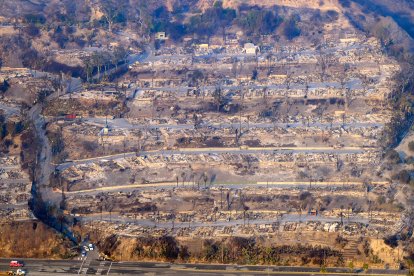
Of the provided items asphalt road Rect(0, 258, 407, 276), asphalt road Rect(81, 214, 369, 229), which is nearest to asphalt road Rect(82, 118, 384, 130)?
asphalt road Rect(81, 214, 369, 229)

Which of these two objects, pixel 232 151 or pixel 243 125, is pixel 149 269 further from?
pixel 243 125

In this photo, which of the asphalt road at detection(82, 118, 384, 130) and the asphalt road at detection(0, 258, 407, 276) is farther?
the asphalt road at detection(82, 118, 384, 130)

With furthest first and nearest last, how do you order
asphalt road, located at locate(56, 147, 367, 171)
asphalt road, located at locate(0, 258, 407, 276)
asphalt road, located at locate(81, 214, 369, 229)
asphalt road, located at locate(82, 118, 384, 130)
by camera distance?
asphalt road, located at locate(82, 118, 384, 130)
asphalt road, located at locate(56, 147, 367, 171)
asphalt road, located at locate(81, 214, 369, 229)
asphalt road, located at locate(0, 258, 407, 276)

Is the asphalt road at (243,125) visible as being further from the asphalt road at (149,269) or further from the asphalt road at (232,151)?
the asphalt road at (149,269)

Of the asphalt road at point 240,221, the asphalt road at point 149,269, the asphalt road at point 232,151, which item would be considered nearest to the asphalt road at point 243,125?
the asphalt road at point 232,151

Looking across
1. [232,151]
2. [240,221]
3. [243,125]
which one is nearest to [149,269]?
[240,221]

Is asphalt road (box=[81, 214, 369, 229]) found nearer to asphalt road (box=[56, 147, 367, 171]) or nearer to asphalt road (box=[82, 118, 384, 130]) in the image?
asphalt road (box=[56, 147, 367, 171])

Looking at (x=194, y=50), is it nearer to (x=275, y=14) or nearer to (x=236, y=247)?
(x=275, y=14)

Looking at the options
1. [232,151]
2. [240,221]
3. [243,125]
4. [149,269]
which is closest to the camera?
[149,269]
